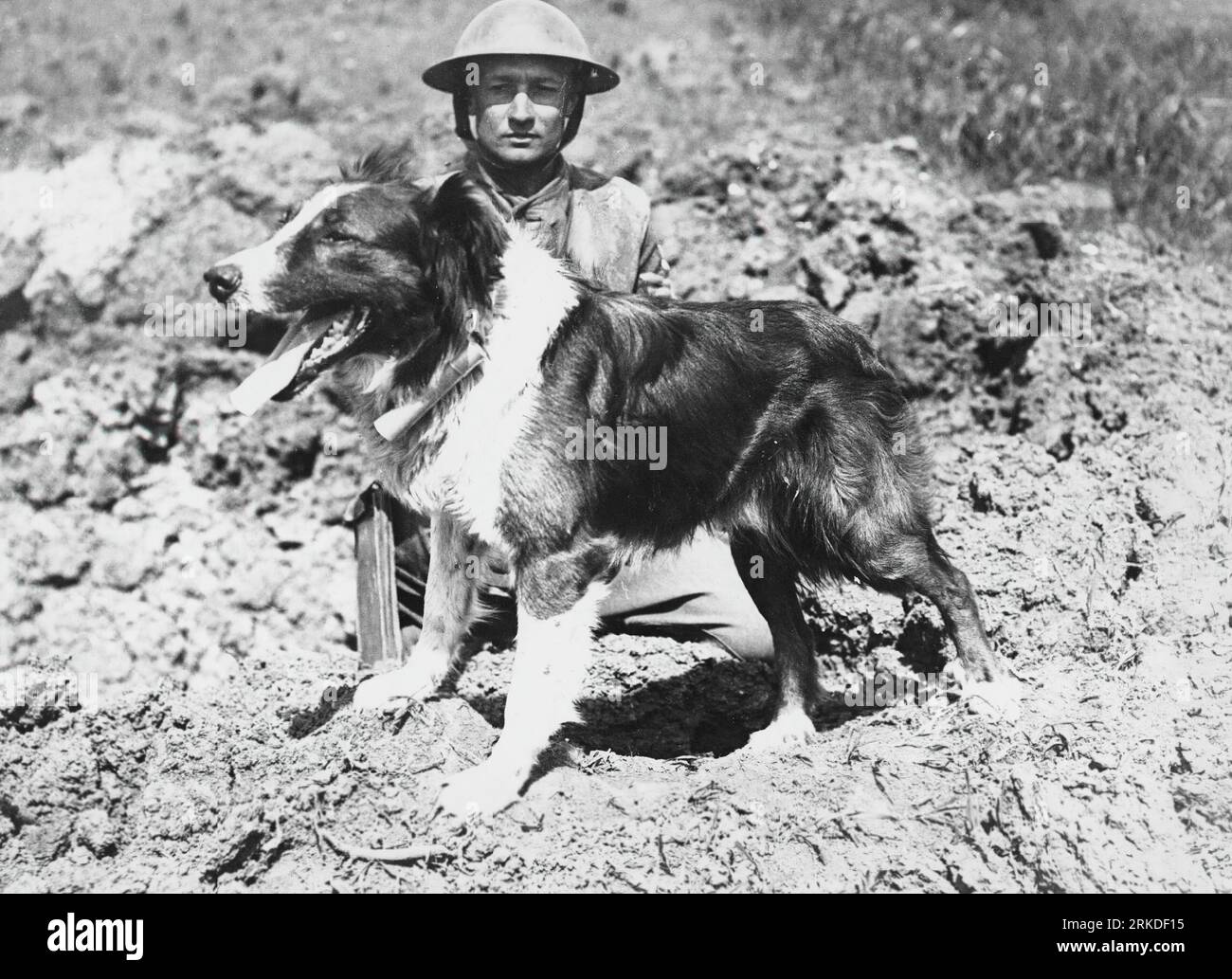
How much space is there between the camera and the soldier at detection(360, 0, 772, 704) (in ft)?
16.3

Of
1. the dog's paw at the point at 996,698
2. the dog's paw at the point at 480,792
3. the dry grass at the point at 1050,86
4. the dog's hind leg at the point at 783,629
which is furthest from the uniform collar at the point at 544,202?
the dry grass at the point at 1050,86

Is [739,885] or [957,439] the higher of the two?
[957,439]

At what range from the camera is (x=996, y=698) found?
14.1 feet

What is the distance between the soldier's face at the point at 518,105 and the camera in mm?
4961

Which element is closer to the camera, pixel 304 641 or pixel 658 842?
pixel 658 842

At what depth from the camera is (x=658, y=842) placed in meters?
3.68

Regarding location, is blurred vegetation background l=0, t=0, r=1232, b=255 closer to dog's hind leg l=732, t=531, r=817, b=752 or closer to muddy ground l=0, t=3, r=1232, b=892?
muddy ground l=0, t=3, r=1232, b=892

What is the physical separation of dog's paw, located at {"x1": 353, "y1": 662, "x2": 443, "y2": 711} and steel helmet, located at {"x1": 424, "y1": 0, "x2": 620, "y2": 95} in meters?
2.46

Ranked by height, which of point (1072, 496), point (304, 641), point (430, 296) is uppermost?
point (430, 296)

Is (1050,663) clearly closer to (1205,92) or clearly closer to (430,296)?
(430,296)

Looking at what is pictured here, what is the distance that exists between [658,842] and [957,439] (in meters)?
3.47

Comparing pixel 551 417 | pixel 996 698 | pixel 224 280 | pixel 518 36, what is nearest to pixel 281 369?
→ pixel 224 280

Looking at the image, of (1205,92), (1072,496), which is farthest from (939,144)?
(1072,496)

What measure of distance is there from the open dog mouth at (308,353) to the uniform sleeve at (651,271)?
5.99 feet
